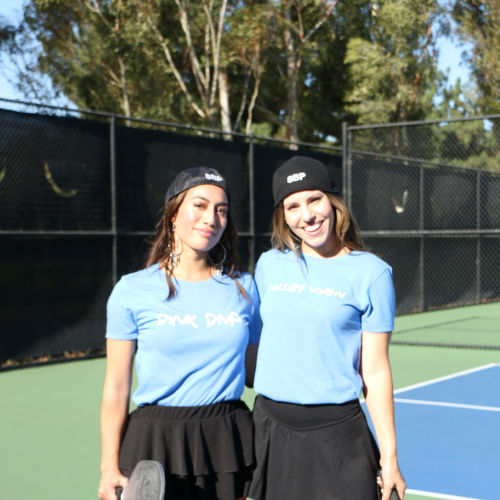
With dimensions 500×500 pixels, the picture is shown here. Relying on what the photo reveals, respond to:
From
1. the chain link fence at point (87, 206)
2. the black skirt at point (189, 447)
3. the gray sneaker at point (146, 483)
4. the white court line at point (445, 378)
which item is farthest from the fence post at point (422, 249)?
the gray sneaker at point (146, 483)

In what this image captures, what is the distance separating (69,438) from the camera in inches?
227

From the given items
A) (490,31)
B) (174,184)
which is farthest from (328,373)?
(490,31)

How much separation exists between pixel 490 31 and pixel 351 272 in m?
28.8

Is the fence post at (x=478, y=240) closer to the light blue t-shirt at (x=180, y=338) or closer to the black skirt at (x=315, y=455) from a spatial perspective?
the black skirt at (x=315, y=455)

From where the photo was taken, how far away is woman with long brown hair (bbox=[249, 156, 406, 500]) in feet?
7.93

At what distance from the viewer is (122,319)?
2365mm

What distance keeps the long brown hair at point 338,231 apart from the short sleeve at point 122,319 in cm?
56

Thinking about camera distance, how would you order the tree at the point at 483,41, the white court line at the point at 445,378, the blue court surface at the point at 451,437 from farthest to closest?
the tree at the point at 483,41
the white court line at the point at 445,378
the blue court surface at the point at 451,437

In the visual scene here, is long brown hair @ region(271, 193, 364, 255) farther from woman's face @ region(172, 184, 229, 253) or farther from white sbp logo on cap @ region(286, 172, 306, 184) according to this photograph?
woman's face @ region(172, 184, 229, 253)

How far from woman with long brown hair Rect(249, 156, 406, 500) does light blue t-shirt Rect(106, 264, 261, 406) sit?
0.16 metres

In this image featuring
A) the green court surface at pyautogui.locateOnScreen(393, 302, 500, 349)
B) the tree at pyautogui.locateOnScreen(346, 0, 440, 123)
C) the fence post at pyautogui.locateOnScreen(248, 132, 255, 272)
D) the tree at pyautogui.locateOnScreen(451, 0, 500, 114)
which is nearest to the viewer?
the fence post at pyautogui.locateOnScreen(248, 132, 255, 272)

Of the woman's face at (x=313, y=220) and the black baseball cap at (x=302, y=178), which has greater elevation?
the black baseball cap at (x=302, y=178)

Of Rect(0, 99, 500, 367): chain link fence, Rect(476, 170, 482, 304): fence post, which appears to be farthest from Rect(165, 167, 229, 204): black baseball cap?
Rect(476, 170, 482, 304): fence post

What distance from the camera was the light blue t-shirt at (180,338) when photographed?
2.35 metres
